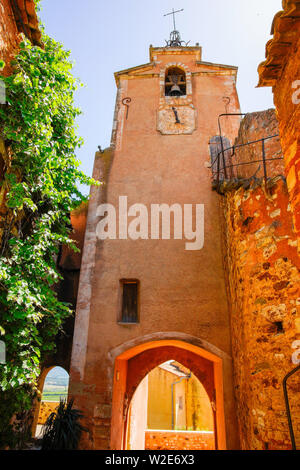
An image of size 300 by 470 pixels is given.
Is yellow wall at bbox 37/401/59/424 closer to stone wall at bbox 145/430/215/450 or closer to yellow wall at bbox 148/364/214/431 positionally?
stone wall at bbox 145/430/215/450

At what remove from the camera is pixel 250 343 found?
17.9ft

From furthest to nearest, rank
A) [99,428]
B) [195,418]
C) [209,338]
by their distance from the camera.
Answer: [195,418] → [209,338] → [99,428]

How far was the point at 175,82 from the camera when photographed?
10750 millimetres

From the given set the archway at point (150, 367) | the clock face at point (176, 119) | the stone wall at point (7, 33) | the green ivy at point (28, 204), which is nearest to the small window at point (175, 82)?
the clock face at point (176, 119)

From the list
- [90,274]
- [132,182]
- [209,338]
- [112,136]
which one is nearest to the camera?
[209,338]

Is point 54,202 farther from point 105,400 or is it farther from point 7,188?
point 105,400

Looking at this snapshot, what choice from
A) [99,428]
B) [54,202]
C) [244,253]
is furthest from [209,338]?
[54,202]

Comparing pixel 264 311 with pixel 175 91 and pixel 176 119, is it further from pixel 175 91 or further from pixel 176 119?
pixel 175 91

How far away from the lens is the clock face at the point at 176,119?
31.9 ft

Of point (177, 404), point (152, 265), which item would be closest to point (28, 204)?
point (152, 265)

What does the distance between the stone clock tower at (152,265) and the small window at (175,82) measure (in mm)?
49

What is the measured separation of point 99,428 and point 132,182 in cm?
625

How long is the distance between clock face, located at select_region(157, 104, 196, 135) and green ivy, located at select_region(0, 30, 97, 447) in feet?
12.9

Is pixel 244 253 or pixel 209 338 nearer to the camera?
pixel 244 253
